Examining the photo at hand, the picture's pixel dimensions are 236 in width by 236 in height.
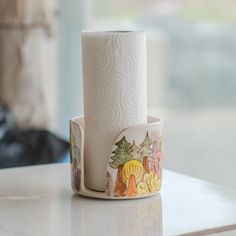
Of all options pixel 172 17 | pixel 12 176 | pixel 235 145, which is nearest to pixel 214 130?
pixel 235 145

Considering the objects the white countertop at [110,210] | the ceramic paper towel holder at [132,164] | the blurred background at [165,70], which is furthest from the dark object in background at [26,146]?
the ceramic paper towel holder at [132,164]

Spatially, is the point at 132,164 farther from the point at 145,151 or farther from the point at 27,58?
the point at 27,58

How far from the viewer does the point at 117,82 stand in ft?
3.83

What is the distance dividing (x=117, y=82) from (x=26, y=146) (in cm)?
139

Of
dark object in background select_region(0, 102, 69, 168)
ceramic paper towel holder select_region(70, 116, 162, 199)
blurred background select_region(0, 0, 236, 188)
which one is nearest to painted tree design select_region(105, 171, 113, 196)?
ceramic paper towel holder select_region(70, 116, 162, 199)

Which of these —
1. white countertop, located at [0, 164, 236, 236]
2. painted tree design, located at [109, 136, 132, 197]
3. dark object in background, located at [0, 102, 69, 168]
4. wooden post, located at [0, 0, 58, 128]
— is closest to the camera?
white countertop, located at [0, 164, 236, 236]

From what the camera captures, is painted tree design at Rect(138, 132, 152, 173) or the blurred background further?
the blurred background

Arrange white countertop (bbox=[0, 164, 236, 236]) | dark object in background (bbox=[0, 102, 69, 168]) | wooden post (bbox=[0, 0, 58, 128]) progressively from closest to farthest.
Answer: white countertop (bbox=[0, 164, 236, 236])
dark object in background (bbox=[0, 102, 69, 168])
wooden post (bbox=[0, 0, 58, 128])

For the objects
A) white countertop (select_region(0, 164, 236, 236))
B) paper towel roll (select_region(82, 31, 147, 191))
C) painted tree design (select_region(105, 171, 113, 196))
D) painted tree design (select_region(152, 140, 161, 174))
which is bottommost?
white countertop (select_region(0, 164, 236, 236))

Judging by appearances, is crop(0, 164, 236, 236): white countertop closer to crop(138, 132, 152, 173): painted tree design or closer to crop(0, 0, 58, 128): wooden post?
crop(138, 132, 152, 173): painted tree design

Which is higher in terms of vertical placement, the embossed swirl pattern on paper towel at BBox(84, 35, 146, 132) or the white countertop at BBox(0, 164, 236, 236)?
the embossed swirl pattern on paper towel at BBox(84, 35, 146, 132)

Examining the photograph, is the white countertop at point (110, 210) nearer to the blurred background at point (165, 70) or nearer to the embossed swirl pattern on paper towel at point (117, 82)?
the embossed swirl pattern on paper towel at point (117, 82)

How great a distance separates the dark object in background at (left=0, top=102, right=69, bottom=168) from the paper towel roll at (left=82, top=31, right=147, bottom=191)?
1.18 m

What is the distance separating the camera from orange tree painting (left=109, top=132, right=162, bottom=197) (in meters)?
1.16
